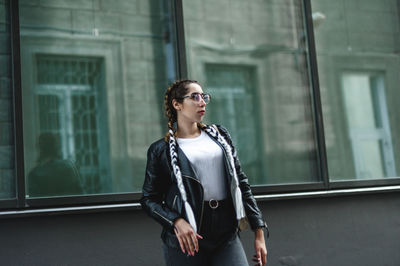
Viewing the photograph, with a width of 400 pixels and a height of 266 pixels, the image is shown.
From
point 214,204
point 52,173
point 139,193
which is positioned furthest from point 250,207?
point 52,173

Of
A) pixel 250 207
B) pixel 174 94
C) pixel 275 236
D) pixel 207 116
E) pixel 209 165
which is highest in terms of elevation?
pixel 207 116

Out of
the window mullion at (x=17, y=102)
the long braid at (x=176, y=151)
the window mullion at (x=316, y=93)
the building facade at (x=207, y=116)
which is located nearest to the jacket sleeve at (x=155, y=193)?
the long braid at (x=176, y=151)

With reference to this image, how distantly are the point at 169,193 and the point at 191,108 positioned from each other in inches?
21.5

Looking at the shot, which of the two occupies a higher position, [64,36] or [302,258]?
[64,36]

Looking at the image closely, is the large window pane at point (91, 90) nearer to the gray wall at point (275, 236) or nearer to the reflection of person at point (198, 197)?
the gray wall at point (275, 236)

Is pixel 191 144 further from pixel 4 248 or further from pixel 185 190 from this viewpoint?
pixel 4 248

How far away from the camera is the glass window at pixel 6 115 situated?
15.8 feet

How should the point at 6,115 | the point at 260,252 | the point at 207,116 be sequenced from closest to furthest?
the point at 260,252
the point at 6,115
the point at 207,116

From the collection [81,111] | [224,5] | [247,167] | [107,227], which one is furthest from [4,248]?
[224,5]

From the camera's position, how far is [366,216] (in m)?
6.12

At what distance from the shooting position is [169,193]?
10.1ft

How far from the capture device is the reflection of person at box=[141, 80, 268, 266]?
9.62 ft

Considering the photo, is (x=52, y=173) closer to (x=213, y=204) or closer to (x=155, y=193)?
(x=155, y=193)

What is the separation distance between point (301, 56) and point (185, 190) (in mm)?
3997
